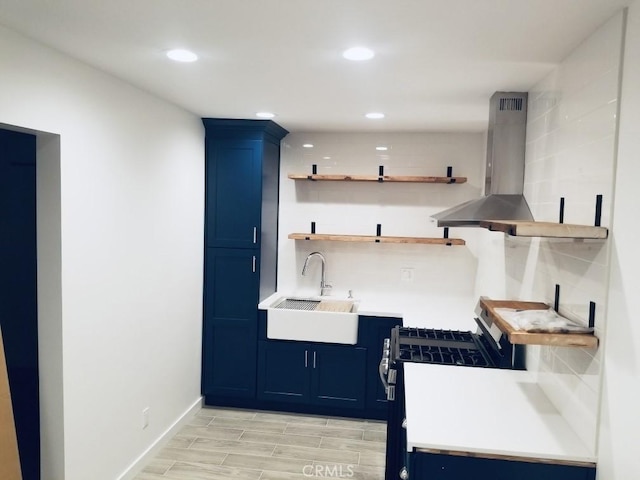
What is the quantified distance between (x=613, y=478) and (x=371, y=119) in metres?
2.80

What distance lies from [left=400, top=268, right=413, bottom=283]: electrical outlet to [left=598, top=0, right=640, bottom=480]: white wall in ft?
9.10

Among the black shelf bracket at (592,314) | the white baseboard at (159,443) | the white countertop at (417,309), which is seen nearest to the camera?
the black shelf bracket at (592,314)

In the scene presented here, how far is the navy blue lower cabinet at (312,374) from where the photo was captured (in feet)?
13.2

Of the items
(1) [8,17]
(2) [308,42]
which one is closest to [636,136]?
(2) [308,42]

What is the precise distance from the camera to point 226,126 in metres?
4.04

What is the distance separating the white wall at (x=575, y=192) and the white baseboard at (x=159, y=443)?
2.48 m

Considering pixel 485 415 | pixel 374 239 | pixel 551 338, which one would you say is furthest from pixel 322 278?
pixel 551 338

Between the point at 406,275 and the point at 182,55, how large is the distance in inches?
113

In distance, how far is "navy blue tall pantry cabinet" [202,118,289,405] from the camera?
13.3 ft

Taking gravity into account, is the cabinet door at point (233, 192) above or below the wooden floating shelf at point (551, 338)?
above

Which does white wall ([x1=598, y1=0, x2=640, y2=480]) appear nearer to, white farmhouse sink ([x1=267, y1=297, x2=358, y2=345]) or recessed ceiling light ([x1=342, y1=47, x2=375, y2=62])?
recessed ceiling light ([x1=342, y1=47, x2=375, y2=62])

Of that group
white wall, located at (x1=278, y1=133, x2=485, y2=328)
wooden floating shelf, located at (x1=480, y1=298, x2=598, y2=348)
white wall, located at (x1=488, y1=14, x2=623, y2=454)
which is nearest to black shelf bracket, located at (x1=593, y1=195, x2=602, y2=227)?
white wall, located at (x1=488, y1=14, x2=623, y2=454)

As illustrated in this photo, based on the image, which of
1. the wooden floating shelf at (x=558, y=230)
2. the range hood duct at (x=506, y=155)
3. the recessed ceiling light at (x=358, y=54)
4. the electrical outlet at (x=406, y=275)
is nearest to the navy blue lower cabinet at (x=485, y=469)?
the wooden floating shelf at (x=558, y=230)

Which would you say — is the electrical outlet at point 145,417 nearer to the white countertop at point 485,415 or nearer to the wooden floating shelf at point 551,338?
the white countertop at point 485,415
